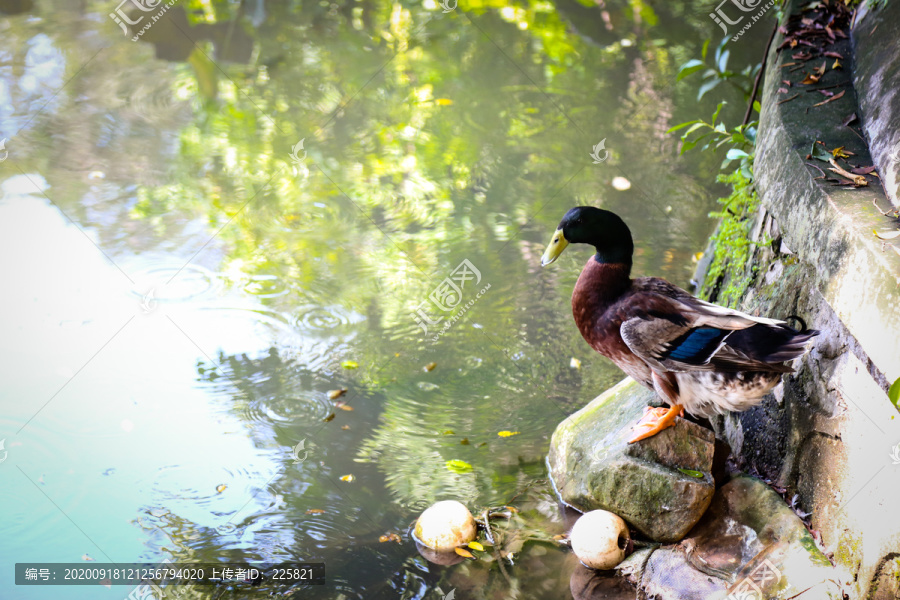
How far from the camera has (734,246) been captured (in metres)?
3.09

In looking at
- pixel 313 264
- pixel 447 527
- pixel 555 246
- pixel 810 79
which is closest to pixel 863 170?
pixel 810 79

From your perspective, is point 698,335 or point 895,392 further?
point 698,335

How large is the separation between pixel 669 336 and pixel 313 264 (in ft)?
8.60

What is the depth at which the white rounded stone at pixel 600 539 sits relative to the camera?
8.05 ft

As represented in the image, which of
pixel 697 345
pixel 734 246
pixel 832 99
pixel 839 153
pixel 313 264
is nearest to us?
pixel 697 345

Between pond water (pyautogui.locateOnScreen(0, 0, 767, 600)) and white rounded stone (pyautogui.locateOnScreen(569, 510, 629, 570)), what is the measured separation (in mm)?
96

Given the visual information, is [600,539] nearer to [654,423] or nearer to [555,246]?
[654,423]

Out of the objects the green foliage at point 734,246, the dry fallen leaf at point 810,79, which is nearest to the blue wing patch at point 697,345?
the green foliage at point 734,246

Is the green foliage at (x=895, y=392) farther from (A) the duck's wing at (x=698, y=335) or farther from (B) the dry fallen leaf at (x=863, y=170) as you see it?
(B) the dry fallen leaf at (x=863, y=170)

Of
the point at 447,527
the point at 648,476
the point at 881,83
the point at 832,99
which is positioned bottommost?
the point at 447,527

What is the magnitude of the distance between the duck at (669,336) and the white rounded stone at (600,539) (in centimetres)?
31

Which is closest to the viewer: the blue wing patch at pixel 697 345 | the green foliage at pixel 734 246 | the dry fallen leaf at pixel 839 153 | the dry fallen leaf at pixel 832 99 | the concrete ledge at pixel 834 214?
the concrete ledge at pixel 834 214

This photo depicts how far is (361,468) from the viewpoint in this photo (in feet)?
9.86

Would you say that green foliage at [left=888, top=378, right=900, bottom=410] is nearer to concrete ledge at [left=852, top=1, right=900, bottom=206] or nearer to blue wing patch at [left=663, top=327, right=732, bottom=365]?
blue wing patch at [left=663, top=327, right=732, bottom=365]
